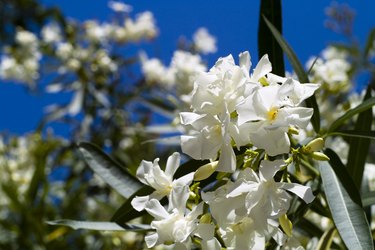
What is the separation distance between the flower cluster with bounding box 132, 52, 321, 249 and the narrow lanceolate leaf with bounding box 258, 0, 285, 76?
23 centimetres

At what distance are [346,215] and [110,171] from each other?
0.42 m

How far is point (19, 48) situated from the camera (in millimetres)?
4281

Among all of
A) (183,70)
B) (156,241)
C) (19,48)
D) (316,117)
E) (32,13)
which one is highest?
(32,13)

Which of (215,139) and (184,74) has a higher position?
→ (184,74)

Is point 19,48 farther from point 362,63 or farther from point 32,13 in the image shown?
point 362,63

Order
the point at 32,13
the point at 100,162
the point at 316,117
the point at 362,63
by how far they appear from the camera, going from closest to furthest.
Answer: the point at 316,117 → the point at 100,162 → the point at 362,63 → the point at 32,13

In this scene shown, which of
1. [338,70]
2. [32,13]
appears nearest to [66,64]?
[32,13]

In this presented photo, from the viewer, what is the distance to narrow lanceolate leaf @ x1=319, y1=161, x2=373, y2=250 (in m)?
0.71

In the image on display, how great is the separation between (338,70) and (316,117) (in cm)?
88

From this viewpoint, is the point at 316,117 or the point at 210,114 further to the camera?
the point at 316,117

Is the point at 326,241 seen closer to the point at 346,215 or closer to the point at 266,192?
the point at 346,215

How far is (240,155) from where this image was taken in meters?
0.76

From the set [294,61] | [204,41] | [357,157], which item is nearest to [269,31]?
[294,61]

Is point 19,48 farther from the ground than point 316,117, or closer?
farther from the ground
